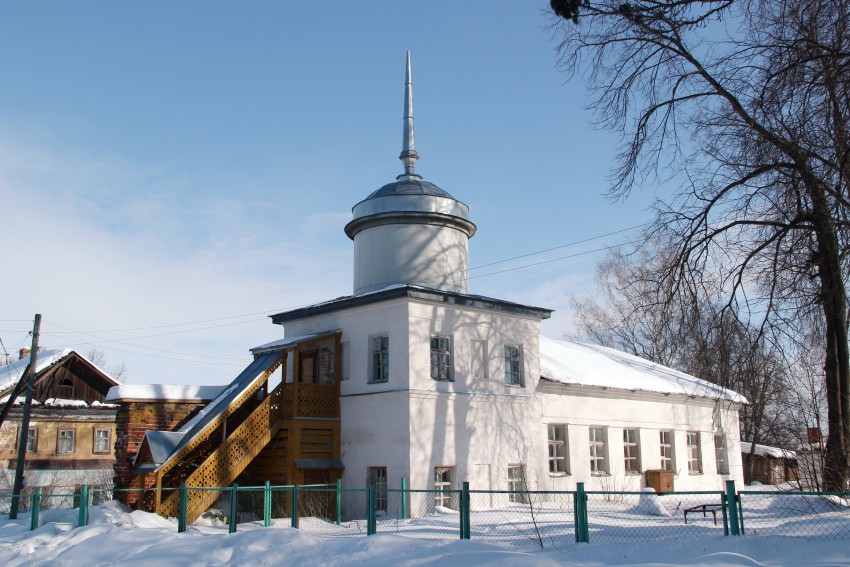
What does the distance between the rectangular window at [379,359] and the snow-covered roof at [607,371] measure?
14.7ft

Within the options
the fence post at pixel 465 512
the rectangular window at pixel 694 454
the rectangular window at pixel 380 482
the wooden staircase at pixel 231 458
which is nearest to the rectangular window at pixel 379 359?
the rectangular window at pixel 380 482

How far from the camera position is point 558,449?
20953 millimetres

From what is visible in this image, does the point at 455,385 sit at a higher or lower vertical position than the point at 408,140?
lower

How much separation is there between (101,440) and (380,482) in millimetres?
24476

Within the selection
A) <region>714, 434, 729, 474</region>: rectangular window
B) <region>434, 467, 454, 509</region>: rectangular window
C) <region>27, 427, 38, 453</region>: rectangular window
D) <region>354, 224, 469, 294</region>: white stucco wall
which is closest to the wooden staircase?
<region>434, 467, 454, 509</region>: rectangular window

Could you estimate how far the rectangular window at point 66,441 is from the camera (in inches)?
1435

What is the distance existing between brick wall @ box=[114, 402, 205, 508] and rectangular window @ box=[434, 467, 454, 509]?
583 centimetres

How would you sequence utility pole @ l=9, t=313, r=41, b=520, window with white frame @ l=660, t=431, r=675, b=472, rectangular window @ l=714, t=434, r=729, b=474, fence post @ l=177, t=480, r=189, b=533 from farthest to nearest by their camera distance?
rectangular window @ l=714, t=434, r=729, b=474, window with white frame @ l=660, t=431, r=675, b=472, utility pole @ l=9, t=313, r=41, b=520, fence post @ l=177, t=480, r=189, b=533

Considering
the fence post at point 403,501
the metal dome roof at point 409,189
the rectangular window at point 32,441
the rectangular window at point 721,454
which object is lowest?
the fence post at point 403,501

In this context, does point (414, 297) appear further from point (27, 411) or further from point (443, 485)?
point (27, 411)

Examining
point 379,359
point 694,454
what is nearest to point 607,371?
point 694,454

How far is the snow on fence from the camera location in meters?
12.7

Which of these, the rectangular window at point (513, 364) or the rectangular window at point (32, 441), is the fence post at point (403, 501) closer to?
the rectangular window at point (513, 364)

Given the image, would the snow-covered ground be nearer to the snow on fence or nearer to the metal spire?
the snow on fence
